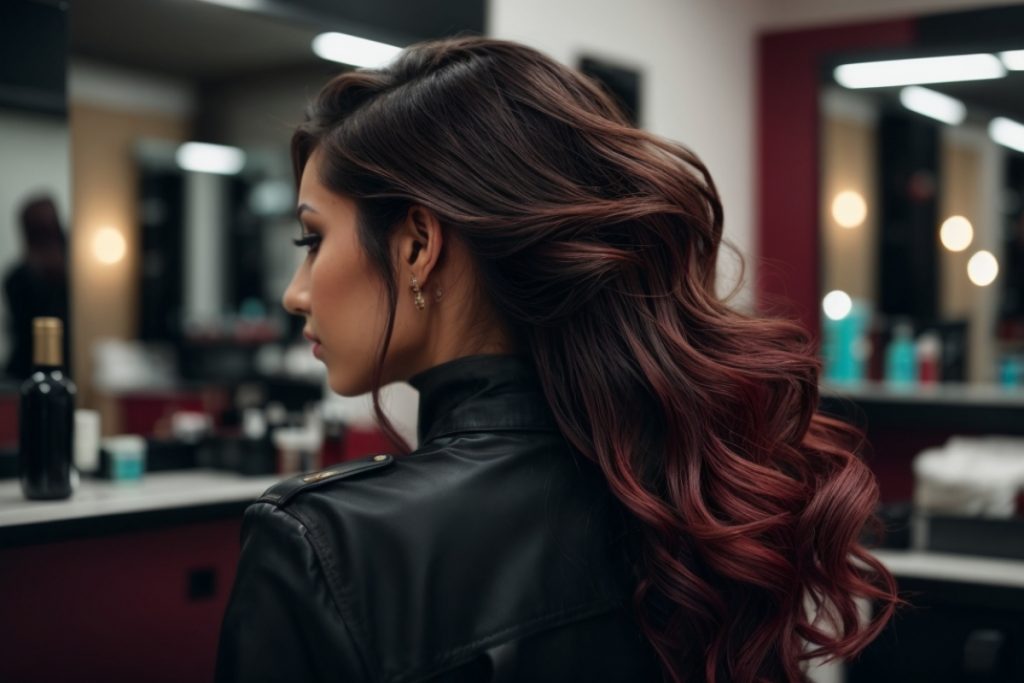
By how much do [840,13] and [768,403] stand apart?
3520 mm

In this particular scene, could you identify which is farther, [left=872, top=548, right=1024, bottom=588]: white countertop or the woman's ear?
[left=872, top=548, right=1024, bottom=588]: white countertop

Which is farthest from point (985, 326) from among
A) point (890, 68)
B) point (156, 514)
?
point (156, 514)

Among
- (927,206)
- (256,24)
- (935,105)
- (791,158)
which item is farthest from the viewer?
(927,206)

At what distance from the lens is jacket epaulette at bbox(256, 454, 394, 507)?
0.91m

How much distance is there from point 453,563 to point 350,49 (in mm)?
2237

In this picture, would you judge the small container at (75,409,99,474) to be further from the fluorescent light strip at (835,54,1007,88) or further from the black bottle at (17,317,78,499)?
the fluorescent light strip at (835,54,1007,88)

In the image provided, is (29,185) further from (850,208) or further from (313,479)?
(850,208)

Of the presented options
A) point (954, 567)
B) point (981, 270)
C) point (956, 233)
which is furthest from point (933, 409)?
point (956, 233)

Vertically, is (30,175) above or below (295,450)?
above

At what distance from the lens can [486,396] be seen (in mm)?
1056

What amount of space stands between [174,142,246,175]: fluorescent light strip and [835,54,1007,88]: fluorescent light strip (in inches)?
179

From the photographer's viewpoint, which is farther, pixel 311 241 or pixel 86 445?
pixel 86 445

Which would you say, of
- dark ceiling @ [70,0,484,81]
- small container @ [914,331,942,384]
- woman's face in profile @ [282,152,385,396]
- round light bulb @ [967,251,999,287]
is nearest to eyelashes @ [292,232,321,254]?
woman's face in profile @ [282,152,385,396]

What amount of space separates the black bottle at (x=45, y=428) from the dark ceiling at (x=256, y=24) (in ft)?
3.22
